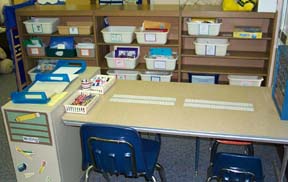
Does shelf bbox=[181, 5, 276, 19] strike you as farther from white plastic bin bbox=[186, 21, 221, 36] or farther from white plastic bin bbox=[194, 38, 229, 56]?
white plastic bin bbox=[194, 38, 229, 56]

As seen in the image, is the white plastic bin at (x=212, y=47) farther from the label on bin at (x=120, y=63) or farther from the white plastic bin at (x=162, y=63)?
the label on bin at (x=120, y=63)

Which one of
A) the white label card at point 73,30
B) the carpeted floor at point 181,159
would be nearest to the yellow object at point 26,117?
the carpeted floor at point 181,159

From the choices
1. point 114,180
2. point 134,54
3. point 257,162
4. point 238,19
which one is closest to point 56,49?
point 134,54

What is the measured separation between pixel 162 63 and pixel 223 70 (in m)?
→ 0.62

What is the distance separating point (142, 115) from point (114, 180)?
0.76 metres

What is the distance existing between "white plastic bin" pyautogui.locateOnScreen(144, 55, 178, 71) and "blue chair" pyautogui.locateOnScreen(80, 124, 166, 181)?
4.86 ft

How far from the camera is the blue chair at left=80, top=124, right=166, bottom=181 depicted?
163cm

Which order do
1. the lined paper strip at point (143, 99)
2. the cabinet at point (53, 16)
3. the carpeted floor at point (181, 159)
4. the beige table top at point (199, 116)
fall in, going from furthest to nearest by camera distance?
the cabinet at point (53, 16), the carpeted floor at point (181, 159), the lined paper strip at point (143, 99), the beige table top at point (199, 116)

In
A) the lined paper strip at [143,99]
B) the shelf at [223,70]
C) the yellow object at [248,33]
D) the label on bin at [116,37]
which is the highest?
the yellow object at [248,33]

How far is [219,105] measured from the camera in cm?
192

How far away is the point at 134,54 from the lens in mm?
3293

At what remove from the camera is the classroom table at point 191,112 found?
1632mm

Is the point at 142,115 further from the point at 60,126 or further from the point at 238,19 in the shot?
the point at 238,19

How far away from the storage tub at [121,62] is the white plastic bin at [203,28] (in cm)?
65
